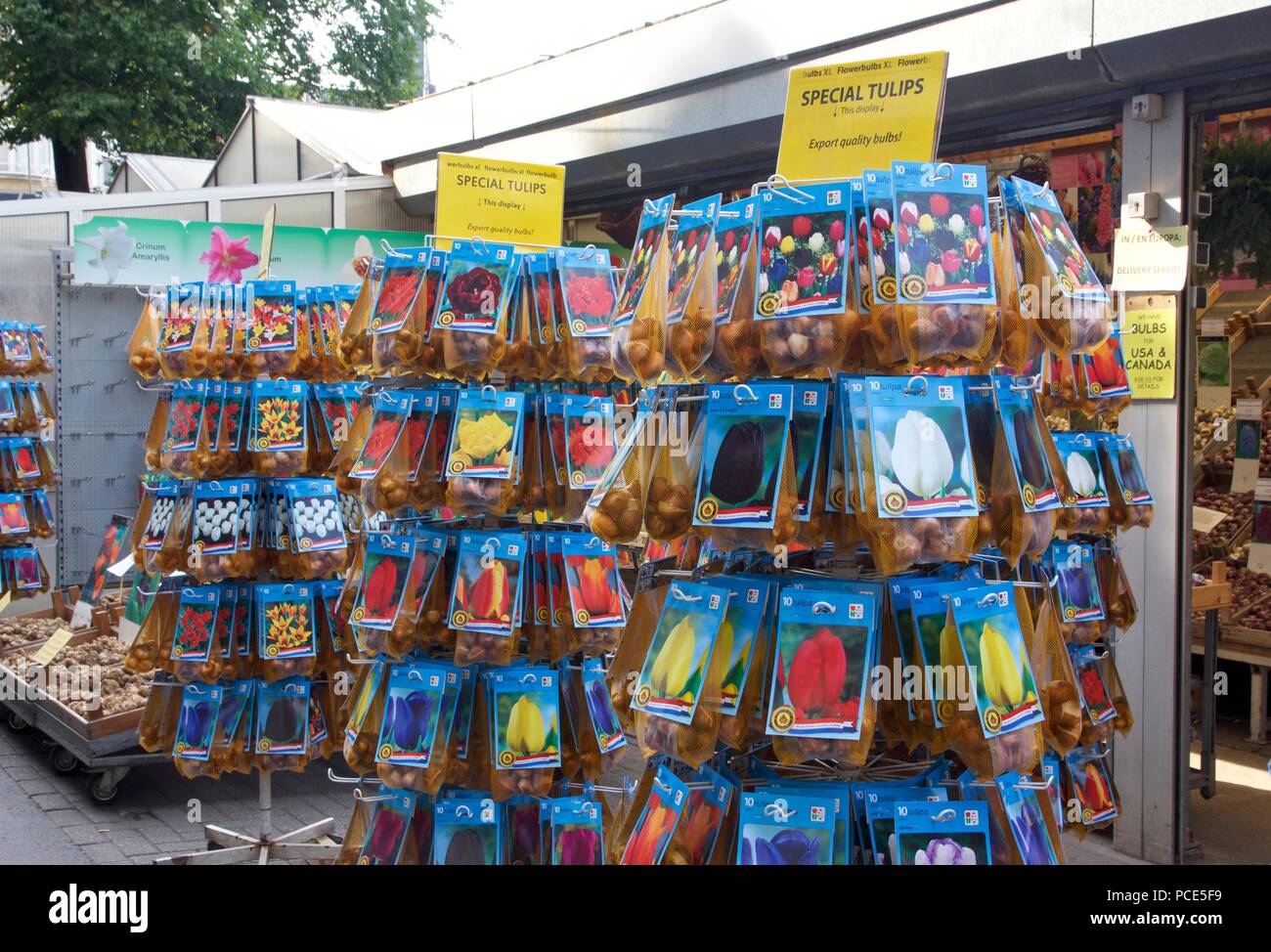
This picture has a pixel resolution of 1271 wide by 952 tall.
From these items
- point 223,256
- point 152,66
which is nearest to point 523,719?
point 223,256

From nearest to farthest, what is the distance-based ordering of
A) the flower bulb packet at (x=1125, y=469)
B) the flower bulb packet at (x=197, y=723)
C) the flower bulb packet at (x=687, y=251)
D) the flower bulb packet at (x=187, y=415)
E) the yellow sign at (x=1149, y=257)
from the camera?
the flower bulb packet at (x=687, y=251), the flower bulb packet at (x=1125, y=469), the yellow sign at (x=1149, y=257), the flower bulb packet at (x=197, y=723), the flower bulb packet at (x=187, y=415)

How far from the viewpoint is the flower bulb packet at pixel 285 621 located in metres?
5.43

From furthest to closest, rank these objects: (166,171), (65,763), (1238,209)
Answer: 1. (166,171)
2. (65,763)
3. (1238,209)

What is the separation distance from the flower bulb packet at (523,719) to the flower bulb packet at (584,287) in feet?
3.60

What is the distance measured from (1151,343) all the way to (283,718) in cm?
415

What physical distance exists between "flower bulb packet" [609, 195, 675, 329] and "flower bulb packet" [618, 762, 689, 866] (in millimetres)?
1028

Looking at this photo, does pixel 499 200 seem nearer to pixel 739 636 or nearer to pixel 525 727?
pixel 525 727

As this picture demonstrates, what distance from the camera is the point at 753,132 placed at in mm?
6902

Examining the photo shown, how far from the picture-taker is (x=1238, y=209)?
5828 millimetres

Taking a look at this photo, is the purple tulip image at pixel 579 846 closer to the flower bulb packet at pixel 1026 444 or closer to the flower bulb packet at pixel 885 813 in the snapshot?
the flower bulb packet at pixel 885 813

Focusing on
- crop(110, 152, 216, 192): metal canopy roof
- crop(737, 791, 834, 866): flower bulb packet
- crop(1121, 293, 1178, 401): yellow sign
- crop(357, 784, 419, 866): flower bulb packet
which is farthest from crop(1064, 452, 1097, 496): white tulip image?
crop(110, 152, 216, 192): metal canopy roof

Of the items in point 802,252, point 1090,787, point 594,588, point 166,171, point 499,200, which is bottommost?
point 1090,787

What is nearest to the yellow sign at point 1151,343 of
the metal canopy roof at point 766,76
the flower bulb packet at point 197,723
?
the metal canopy roof at point 766,76
